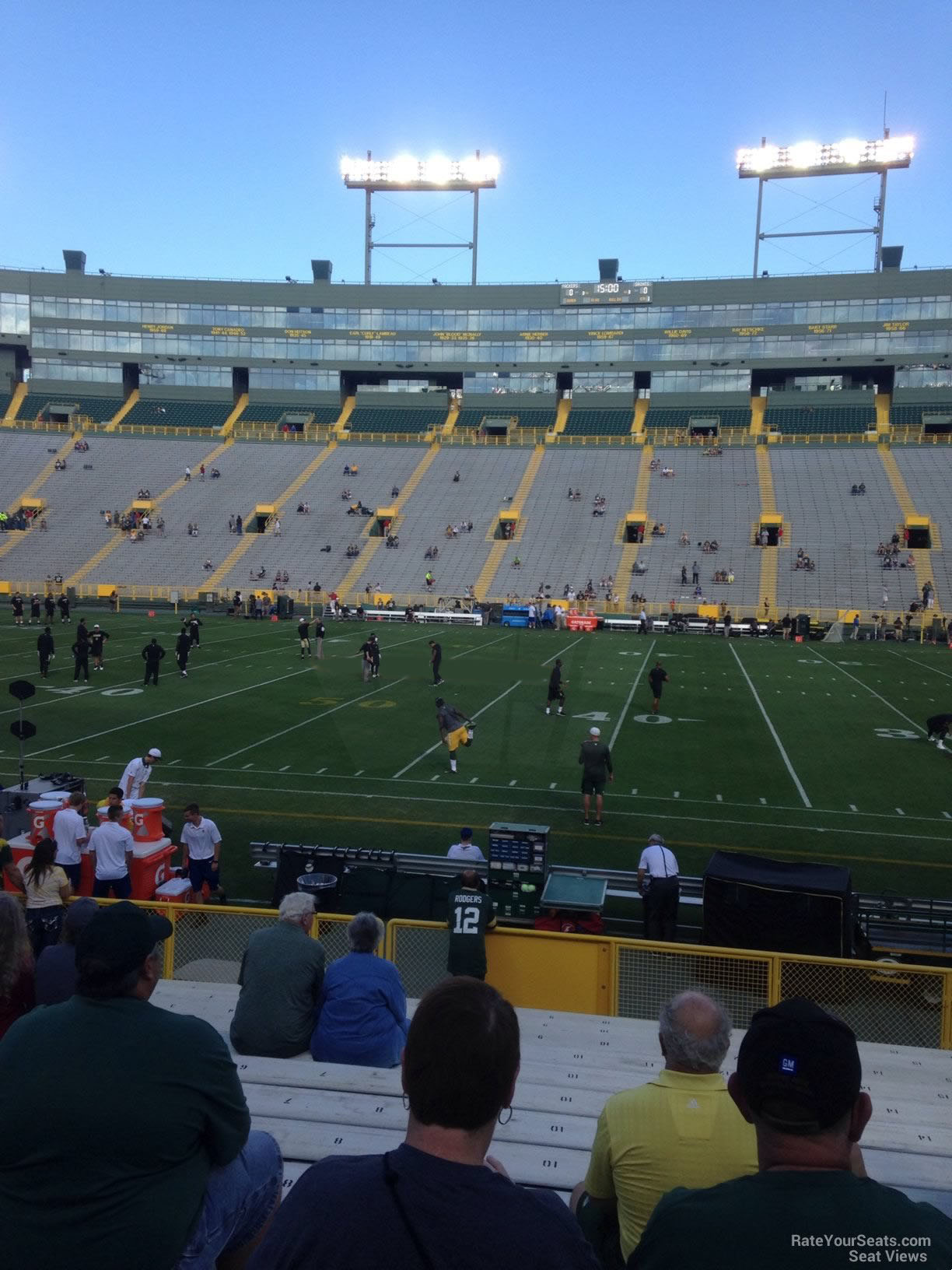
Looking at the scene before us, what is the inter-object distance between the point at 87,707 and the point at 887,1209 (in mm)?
22481

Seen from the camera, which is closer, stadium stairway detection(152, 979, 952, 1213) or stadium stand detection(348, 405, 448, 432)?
stadium stairway detection(152, 979, 952, 1213)

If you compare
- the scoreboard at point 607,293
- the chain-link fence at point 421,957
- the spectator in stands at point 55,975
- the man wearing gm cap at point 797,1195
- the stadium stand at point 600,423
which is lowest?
the chain-link fence at point 421,957

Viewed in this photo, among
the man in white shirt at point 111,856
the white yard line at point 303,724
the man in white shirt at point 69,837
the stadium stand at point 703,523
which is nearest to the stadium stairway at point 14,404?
the stadium stand at point 703,523

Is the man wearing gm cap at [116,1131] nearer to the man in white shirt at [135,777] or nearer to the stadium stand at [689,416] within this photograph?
the man in white shirt at [135,777]

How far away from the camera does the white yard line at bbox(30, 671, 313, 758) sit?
18.3 m

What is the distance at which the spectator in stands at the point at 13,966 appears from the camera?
4.34 metres

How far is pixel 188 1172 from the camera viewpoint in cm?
262

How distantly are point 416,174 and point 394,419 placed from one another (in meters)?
19.7

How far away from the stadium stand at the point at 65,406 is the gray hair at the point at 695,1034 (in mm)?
76333

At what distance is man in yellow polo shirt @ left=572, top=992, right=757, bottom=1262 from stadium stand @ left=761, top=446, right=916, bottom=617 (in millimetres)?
46167

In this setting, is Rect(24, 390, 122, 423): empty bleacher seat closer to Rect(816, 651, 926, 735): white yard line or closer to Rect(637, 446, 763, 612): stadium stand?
Rect(637, 446, 763, 612): stadium stand

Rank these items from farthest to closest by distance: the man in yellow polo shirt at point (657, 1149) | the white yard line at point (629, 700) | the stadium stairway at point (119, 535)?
1. the stadium stairway at point (119, 535)
2. the white yard line at point (629, 700)
3. the man in yellow polo shirt at point (657, 1149)

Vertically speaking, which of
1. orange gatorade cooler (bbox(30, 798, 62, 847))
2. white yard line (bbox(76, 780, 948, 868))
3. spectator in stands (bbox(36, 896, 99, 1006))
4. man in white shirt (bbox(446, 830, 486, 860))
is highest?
spectator in stands (bbox(36, 896, 99, 1006))

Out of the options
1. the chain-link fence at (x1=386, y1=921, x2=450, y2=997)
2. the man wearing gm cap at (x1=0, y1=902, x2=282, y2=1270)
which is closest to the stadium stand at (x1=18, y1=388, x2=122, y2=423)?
the chain-link fence at (x1=386, y1=921, x2=450, y2=997)
